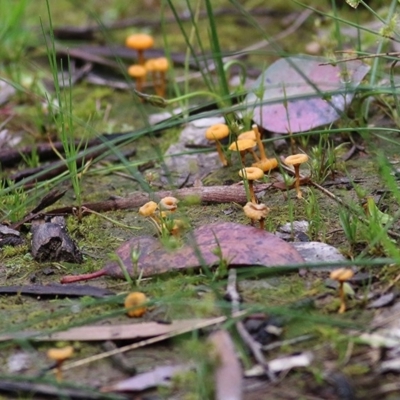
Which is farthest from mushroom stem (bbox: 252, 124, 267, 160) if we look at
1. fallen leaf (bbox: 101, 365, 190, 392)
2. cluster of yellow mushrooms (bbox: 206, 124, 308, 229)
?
fallen leaf (bbox: 101, 365, 190, 392)

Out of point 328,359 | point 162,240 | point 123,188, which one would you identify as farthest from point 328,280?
point 123,188

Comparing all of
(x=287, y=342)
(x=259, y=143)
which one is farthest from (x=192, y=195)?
(x=287, y=342)

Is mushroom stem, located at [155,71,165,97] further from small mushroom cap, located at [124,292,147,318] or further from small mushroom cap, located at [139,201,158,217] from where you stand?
small mushroom cap, located at [124,292,147,318]

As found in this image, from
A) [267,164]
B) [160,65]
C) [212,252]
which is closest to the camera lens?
[212,252]

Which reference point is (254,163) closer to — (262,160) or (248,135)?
(262,160)

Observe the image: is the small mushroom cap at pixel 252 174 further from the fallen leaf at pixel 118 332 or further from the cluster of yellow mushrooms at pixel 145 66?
the cluster of yellow mushrooms at pixel 145 66

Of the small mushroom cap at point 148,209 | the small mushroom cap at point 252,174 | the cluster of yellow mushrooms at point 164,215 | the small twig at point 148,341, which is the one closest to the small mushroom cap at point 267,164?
the small mushroom cap at point 252,174
